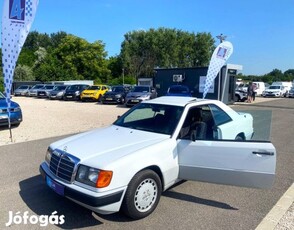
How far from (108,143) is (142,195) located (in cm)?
86

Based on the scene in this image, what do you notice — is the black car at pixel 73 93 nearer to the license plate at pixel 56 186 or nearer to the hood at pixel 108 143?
the hood at pixel 108 143

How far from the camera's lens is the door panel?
3576 mm

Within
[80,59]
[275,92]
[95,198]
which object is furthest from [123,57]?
[95,198]

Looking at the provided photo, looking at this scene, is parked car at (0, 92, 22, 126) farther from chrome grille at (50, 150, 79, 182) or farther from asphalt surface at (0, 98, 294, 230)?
chrome grille at (50, 150, 79, 182)

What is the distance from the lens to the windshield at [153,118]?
4.23 m

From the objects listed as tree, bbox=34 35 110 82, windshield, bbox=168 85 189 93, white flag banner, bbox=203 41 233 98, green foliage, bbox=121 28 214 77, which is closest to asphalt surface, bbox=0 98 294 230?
white flag banner, bbox=203 41 233 98

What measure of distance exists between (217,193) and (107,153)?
2019 mm

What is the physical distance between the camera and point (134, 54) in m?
60.6

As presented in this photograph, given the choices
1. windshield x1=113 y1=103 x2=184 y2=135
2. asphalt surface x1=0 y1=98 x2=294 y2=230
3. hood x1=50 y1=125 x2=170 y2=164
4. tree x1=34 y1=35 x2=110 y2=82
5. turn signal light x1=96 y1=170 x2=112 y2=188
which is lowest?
asphalt surface x1=0 y1=98 x2=294 y2=230

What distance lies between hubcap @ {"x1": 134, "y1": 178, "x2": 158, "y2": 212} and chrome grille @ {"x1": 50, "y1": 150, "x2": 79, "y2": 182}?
2.87 ft

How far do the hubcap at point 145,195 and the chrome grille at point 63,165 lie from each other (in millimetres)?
875

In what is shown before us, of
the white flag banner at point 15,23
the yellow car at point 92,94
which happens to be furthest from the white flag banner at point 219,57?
the yellow car at point 92,94

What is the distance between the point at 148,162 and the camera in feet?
11.5

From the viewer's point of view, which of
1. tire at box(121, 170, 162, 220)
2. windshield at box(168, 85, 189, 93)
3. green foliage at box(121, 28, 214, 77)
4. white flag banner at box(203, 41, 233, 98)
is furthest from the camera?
green foliage at box(121, 28, 214, 77)
